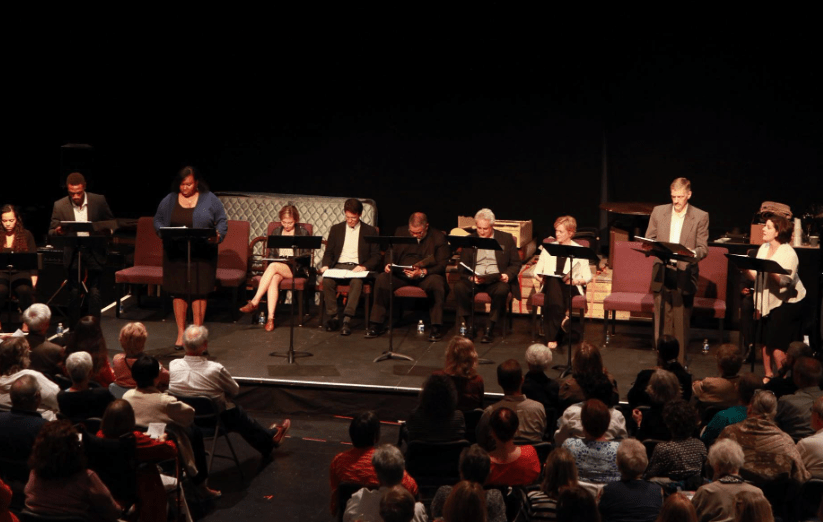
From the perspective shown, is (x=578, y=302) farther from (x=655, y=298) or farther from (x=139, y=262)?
(x=139, y=262)

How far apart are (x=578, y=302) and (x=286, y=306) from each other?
294 cm

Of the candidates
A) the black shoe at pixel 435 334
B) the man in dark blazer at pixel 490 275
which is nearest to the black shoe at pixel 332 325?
the black shoe at pixel 435 334

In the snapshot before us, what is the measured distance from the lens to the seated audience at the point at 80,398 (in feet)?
15.9

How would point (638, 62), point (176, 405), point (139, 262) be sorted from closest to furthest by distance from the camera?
point (176, 405)
point (139, 262)
point (638, 62)

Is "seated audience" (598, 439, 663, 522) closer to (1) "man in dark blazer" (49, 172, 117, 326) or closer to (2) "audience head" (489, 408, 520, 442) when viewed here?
(2) "audience head" (489, 408, 520, 442)

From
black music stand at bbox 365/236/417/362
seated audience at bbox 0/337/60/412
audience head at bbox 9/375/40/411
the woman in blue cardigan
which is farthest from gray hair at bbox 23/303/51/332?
A: black music stand at bbox 365/236/417/362

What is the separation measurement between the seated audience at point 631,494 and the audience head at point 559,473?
0.52 feet

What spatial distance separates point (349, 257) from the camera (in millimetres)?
8656

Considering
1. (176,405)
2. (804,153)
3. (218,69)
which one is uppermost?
(218,69)

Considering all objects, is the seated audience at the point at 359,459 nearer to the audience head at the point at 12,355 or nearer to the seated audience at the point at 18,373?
the seated audience at the point at 18,373

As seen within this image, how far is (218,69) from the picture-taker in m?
10.5

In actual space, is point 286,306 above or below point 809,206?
below

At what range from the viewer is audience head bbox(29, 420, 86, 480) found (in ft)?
12.8

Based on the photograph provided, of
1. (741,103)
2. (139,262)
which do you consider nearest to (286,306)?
(139,262)
